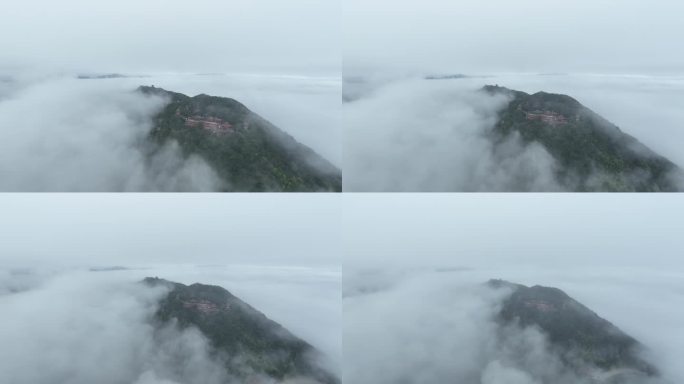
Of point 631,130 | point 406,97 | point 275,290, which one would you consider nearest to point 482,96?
point 406,97

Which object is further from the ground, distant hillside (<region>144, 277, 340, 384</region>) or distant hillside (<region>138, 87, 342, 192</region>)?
distant hillside (<region>138, 87, 342, 192</region>)

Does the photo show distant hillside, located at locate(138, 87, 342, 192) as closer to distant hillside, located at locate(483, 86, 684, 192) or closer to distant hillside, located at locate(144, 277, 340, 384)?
distant hillside, located at locate(144, 277, 340, 384)

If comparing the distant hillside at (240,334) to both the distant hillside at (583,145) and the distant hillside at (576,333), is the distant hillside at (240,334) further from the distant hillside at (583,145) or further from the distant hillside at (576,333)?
the distant hillside at (583,145)

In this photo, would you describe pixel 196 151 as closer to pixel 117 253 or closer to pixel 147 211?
pixel 147 211

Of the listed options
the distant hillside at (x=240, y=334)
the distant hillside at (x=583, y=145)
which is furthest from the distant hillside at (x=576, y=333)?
the distant hillside at (x=240, y=334)

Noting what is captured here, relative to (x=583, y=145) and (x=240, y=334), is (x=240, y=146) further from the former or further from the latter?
(x=583, y=145)

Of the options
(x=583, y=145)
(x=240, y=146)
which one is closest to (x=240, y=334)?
(x=240, y=146)

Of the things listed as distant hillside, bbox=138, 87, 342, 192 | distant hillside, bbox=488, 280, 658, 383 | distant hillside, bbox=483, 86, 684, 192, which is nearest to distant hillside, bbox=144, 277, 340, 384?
Result: distant hillside, bbox=138, 87, 342, 192
